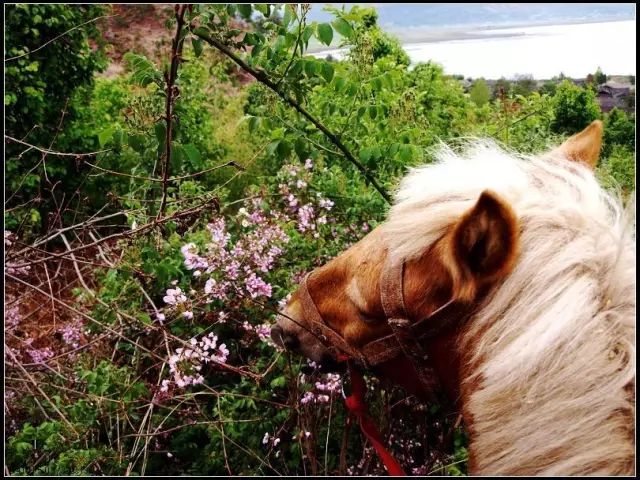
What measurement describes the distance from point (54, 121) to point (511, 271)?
5849 mm

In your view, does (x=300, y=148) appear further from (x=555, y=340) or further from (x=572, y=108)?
(x=572, y=108)

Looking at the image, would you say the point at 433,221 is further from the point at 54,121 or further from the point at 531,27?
the point at 54,121

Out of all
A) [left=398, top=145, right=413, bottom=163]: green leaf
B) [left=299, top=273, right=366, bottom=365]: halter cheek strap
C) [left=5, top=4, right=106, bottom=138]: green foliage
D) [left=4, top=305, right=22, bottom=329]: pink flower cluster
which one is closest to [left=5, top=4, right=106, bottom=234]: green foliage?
[left=5, top=4, right=106, bottom=138]: green foliage

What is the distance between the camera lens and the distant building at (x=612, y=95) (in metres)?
4.05

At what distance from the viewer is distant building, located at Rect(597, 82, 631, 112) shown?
4.05 meters

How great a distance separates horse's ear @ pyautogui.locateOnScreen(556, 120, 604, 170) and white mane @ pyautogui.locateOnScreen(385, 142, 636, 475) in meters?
0.29

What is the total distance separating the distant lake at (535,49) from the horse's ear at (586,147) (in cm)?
147

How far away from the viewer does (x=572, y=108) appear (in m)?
4.48

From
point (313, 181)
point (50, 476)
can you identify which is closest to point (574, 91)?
point (313, 181)

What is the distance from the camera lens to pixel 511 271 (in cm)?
137

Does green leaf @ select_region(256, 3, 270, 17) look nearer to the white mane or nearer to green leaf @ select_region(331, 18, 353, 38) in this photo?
green leaf @ select_region(331, 18, 353, 38)

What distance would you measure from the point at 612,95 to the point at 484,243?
11.6 feet

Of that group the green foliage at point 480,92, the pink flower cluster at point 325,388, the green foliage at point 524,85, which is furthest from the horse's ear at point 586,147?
the green foliage at point 480,92

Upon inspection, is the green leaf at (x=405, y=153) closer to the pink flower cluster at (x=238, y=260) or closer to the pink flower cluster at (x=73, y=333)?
the pink flower cluster at (x=238, y=260)
